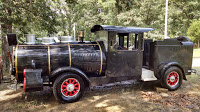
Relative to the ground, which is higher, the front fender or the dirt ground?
the front fender

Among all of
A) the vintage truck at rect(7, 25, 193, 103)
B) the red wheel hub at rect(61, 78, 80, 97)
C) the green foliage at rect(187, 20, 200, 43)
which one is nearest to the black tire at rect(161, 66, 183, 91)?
the vintage truck at rect(7, 25, 193, 103)

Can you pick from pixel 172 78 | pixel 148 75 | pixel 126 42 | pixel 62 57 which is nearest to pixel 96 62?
pixel 62 57

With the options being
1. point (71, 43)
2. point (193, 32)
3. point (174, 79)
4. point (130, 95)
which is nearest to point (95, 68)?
point (71, 43)

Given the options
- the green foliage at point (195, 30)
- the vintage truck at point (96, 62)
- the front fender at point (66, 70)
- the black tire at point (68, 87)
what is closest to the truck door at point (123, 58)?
the vintage truck at point (96, 62)

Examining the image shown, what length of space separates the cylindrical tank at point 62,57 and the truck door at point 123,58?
0.28 metres

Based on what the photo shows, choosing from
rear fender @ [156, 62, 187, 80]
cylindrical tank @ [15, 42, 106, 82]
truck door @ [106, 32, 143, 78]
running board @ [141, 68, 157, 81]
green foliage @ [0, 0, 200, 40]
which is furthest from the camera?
green foliage @ [0, 0, 200, 40]

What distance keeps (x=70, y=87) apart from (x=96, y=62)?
3.69 ft

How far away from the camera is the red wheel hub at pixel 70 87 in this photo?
4.61m

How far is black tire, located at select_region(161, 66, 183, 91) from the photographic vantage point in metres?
5.59

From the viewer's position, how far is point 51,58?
4.61m

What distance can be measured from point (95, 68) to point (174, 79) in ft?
10.2

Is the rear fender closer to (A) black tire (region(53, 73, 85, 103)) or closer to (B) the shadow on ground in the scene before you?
(B) the shadow on ground

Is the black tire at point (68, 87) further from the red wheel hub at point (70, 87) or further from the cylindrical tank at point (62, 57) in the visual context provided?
the cylindrical tank at point (62, 57)

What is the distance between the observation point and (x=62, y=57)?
15.4ft
